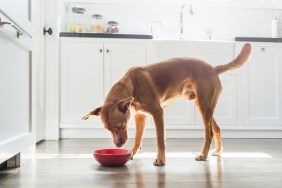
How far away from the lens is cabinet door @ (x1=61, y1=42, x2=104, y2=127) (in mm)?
2867

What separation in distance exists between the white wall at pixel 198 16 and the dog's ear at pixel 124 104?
90.1 inches

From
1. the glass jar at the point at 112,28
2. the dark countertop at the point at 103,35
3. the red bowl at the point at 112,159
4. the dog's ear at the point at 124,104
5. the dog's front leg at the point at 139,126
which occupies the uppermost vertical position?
the glass jar at the point at 112,28

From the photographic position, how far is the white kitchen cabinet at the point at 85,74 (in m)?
2.87

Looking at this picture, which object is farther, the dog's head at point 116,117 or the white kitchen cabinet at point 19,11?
the dog's head at point 116,117

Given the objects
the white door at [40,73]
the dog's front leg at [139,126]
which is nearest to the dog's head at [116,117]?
the dog's front leg at [139,126]

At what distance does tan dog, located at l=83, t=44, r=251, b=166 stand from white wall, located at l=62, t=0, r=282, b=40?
1914 millimetres

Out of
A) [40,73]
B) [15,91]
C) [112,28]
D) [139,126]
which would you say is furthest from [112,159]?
[112,28]

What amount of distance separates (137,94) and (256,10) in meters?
2.72

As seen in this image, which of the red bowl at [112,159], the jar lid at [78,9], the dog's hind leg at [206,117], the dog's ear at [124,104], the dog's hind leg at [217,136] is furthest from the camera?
the jar lid at [78,9]

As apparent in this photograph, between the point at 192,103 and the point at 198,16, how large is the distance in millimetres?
1291

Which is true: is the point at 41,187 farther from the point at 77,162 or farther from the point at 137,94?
the point at 137,94

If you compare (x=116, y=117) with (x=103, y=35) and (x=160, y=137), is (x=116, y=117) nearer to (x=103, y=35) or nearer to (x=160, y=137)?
(x=160, y=137)

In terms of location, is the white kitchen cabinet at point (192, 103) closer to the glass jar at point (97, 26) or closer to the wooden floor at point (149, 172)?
the glass jar at point (97, 26)

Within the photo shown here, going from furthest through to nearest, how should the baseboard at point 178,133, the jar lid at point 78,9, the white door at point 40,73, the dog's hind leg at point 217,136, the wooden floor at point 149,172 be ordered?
1. the jar lid at point 78,9
2. the baseboard at point 178,133
3. the white door at point 40,73
4. the dog's hind leg at point 217,136
5. the wooden floor at point 149,172
